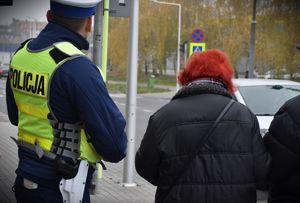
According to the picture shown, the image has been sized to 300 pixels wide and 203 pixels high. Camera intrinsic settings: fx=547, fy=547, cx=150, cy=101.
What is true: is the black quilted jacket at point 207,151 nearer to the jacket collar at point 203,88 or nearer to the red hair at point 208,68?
the jacket collar at point 203,88

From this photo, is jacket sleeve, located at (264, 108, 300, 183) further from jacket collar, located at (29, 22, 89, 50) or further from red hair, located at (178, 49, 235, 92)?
jacket collar, located at (29, 22, 89, 50)

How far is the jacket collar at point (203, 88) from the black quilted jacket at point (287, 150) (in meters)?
0.31

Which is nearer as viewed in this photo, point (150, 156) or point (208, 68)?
point (150, 156)

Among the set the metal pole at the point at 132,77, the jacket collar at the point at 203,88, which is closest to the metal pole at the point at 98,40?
the metal pole at the point at 132,77

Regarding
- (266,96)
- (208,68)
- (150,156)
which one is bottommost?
(266,96)

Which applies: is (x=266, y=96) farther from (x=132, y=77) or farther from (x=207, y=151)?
(x=207, y=151)

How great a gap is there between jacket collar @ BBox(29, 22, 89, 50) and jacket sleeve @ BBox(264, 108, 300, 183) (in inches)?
41.8

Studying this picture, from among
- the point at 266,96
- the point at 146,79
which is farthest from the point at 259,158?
the point at 146,79

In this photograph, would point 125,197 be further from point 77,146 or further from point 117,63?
point 117,63

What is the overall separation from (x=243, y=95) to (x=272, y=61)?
2421cm

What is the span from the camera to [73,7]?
8.21ft

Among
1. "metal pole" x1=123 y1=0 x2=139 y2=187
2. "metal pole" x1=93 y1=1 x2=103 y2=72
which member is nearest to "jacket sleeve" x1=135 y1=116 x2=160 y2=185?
"metal pole" x1=93 y1=1 x2=103 y2=72

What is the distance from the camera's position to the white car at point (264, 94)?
788 cm

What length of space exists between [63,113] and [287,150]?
1146 millimetres
